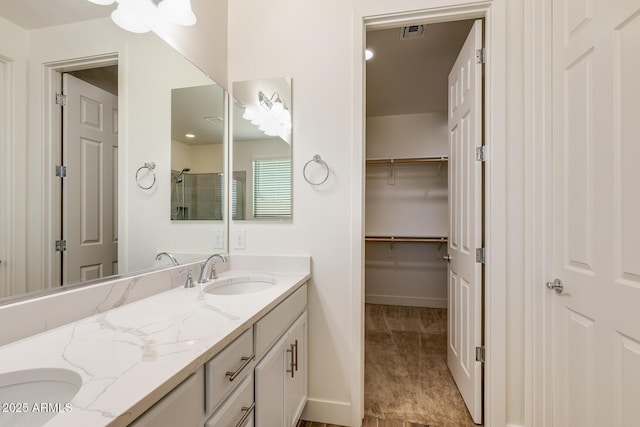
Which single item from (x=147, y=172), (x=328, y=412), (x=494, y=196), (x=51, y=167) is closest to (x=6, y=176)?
(x=51, y=167)

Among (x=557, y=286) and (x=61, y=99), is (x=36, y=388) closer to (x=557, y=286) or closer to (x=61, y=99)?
(x=61, y=99)

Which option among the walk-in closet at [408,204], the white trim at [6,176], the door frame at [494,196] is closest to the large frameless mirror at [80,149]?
the white trim at [6,176]

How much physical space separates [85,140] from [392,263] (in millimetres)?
3521

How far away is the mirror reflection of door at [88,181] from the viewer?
97 cm

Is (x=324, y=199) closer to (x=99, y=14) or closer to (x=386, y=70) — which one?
(x=99, y=14)

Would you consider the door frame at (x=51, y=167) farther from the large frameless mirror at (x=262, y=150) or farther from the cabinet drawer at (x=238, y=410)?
the large frameless mirror at (x=262, y=150)

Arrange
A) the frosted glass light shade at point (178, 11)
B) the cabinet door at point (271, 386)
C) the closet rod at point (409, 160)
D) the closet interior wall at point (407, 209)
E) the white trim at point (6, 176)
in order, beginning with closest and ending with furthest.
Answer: the white trim at point (6, 176), the cabinet door at point (271, 386), the frosted glass light shade at point (178, 11), the closet rod at point (409, 160), the closet interior wall at point (407, 209)

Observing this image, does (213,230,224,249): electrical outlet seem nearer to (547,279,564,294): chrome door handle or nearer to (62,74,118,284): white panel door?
(62,74,118,284): white panel door

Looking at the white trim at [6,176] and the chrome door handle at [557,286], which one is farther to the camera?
the chrome door handle at [557,286]

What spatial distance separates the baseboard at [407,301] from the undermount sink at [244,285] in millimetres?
2528

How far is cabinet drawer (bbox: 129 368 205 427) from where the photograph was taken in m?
0.59

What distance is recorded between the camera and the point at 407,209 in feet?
12.4

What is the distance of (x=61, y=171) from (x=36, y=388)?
25.4 inches

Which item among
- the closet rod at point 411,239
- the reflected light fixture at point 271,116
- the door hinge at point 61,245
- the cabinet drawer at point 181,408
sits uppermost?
the reflected light fixture at point 271,116
